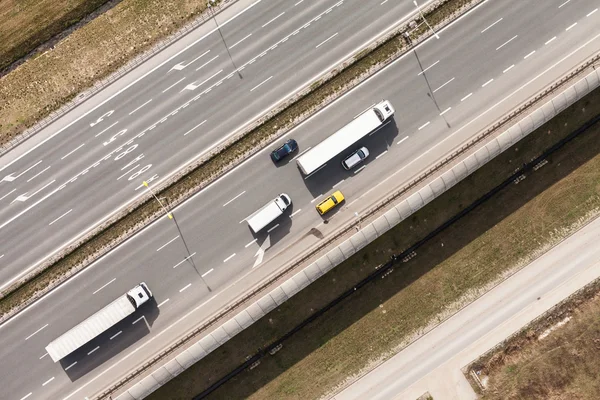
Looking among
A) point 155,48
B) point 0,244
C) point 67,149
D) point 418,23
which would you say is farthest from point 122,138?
point 418,23

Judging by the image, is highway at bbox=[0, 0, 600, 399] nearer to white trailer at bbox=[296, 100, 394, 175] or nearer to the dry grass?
white trailer at bbox=[296, 100, 394, 175]

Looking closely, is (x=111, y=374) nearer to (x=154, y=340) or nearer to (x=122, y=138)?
(x=154, y=340)

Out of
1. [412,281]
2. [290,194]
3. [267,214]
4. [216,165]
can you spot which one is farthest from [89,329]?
[412,281]

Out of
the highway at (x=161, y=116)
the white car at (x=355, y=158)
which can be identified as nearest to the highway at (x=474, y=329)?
the white car at (x=355, y=158)

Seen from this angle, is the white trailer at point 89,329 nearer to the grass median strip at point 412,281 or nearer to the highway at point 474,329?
the grass median strip at point 412,281

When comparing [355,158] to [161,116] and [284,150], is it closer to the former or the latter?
[284,150]

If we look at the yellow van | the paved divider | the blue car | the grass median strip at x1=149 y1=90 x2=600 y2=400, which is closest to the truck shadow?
the paved divider
